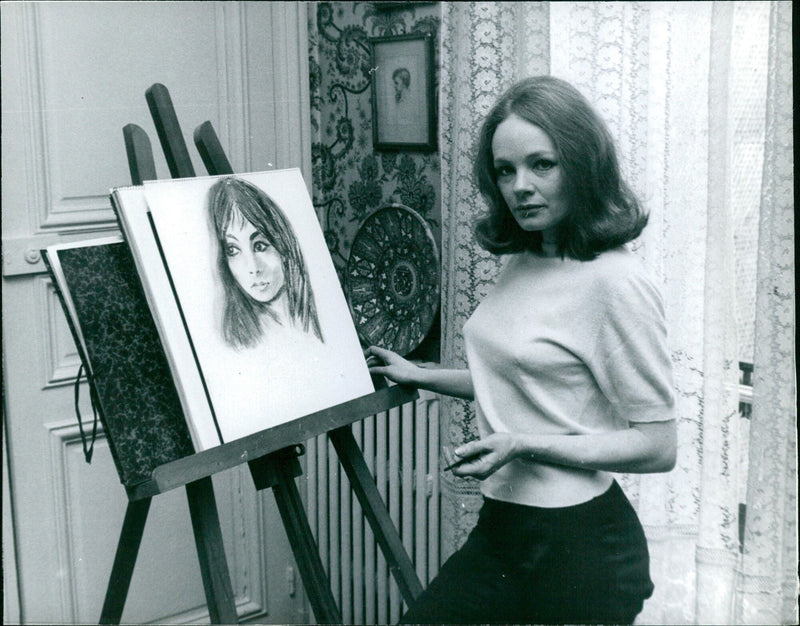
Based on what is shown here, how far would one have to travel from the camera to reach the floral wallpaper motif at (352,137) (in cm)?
198

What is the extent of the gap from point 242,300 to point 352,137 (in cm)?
73

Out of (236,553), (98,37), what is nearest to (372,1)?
(98,37)

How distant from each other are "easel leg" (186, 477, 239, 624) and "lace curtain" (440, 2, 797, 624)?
0.67m

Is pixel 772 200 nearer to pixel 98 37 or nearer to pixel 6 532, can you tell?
pixel 98 37

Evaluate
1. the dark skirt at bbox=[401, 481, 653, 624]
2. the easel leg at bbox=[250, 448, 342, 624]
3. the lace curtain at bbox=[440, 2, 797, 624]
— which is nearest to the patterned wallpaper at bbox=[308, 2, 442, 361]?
the lace curtain at bbox=[440, 2, 797, 624]

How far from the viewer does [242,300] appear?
1.51 metres

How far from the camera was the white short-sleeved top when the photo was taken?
1.31 m

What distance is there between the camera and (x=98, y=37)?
6.24 feet

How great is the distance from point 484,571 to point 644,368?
1.41 ft

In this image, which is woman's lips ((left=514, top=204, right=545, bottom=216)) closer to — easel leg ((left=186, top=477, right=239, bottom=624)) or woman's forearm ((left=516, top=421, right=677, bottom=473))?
woman's forearm ((left=516, top=421, right=677, bottom=473))

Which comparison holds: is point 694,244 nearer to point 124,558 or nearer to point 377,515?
point 377,515

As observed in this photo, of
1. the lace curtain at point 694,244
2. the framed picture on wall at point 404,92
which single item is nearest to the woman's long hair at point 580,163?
the lace curtain at point 694,244

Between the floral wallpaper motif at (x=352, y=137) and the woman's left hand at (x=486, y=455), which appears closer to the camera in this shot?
the woman's left hand at (x=486, y=455)

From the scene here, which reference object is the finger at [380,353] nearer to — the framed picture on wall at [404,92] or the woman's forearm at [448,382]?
the woman's forearm at [448,382]
